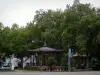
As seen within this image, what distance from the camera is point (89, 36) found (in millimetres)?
53156

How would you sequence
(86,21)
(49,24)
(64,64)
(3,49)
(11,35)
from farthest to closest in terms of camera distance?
(49,24)
(11,35)
(3,49)
(86,21)
(64,64)

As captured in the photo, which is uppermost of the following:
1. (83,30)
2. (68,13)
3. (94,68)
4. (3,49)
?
(68,13)

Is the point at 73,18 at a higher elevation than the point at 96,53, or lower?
higher

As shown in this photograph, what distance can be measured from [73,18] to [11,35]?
14126mm

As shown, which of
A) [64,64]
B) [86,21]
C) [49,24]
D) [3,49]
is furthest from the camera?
[49,24]

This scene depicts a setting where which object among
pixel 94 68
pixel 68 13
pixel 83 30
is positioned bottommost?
pixel 94 68

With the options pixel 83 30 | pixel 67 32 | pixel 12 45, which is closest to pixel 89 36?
pixel 83 30

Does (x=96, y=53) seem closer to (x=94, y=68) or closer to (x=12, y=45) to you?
(x=94, y=68)

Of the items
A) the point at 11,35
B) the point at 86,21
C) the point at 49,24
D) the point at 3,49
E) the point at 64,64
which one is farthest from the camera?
the point at 49,24

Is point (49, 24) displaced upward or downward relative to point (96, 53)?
upward

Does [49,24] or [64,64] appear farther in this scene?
[49,24]

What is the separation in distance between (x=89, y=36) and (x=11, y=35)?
17746 mm

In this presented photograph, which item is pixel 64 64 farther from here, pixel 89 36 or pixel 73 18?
pixel 73 18

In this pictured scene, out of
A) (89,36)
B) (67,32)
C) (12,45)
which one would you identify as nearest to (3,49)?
(12,45)
